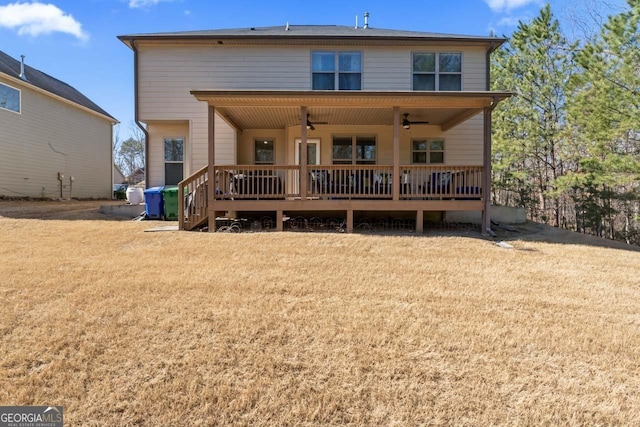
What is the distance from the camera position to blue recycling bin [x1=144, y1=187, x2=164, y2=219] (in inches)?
417

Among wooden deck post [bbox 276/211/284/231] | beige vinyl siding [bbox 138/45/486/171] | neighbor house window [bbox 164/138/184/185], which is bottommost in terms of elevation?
wooden deck post [bbox 276/211/284/231]

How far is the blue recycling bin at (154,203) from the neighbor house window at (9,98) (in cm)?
1055

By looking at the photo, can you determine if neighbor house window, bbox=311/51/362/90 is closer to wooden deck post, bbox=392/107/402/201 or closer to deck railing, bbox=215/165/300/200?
wooden deck post, bbox=392/107/402/201

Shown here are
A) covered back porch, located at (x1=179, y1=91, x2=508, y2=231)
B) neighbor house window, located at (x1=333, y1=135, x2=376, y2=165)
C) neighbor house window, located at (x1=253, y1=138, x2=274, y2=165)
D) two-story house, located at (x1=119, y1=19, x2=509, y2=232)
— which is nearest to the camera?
covered back porch, located at (x1=179, y1=91, x2=508, y2=231)

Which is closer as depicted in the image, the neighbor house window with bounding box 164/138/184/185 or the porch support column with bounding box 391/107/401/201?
the porch support column with bounding box 391/107/401/201

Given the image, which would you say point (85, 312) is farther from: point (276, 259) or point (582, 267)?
point (582, 267)

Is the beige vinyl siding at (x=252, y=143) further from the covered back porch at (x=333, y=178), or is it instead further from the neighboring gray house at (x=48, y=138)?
the neighboring gray house at (x=48, y=138)

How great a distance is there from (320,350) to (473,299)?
2.36 metres

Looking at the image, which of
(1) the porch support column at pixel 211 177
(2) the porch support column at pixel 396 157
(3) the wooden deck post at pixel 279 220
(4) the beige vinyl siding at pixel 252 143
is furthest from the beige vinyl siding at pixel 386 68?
(3) the wooden deck post at pixel 279 220

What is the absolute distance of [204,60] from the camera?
37.2 feet

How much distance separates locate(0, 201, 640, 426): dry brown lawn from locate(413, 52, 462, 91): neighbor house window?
7.13m

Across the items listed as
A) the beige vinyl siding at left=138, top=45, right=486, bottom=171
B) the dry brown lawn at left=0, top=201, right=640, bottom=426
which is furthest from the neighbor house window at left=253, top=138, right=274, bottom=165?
the dry brown lawn at left=0, top=201, right=640, bottom=426

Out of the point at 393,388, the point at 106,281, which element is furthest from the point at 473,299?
the point at 106,281

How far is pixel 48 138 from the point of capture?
17844mm
